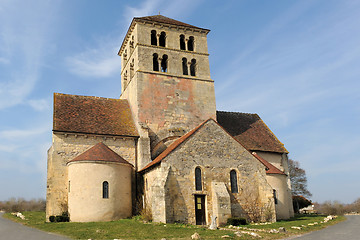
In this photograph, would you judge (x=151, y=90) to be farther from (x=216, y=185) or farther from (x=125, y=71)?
(x=216, y=185)

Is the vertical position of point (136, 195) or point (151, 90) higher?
point (151, 90)

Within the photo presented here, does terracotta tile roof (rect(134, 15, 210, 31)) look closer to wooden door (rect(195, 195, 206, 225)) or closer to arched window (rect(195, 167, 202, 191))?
arched window (rect(195, 167, 202, 191))

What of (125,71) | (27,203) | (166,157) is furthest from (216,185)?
(27,203)

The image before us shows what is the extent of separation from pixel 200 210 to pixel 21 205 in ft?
82.1

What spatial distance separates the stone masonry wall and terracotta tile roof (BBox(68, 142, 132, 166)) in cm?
145

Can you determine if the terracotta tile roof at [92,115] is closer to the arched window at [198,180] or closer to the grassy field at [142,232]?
the arched window at [198,180]

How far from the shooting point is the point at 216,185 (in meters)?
23.3

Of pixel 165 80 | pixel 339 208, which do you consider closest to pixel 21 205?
pixel 165 80

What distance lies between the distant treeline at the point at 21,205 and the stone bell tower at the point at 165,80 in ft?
57.1

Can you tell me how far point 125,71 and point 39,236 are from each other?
2163 centimetres

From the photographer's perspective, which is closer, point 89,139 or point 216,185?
point 216,185

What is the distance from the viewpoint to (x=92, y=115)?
96.8 feet

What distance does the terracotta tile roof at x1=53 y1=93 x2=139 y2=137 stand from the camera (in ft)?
90.5

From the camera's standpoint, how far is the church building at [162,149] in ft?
75.7
